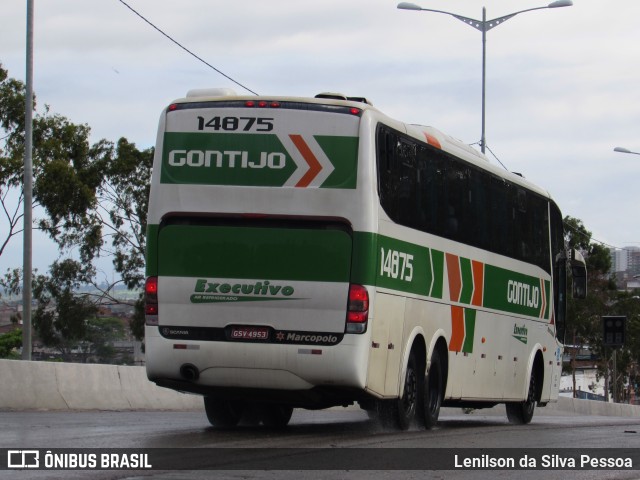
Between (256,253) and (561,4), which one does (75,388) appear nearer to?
(256,253)

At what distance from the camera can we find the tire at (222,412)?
14977 mm

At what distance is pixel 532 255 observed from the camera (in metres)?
20.2

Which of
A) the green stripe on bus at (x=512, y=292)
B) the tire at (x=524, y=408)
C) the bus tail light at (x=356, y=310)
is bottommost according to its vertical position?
the tire at (x=524, y=408)

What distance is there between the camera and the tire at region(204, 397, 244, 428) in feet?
49.1

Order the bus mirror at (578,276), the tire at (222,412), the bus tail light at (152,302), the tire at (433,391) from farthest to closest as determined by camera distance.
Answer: the bus mirror at (578,276) → the tire at (433,391) → the tire at (222,412) → the bus tail light at (152,302)

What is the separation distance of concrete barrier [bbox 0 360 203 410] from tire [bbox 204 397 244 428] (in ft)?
16.2

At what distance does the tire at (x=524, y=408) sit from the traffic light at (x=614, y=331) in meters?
22.9

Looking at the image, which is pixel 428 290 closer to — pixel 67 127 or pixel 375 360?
pixel 375 360

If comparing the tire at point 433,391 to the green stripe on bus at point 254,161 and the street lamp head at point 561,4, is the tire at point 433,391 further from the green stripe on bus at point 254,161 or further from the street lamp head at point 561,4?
the street lamp head at point 561,4

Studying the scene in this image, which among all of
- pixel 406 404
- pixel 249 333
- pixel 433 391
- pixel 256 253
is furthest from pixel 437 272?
pixel 249 333

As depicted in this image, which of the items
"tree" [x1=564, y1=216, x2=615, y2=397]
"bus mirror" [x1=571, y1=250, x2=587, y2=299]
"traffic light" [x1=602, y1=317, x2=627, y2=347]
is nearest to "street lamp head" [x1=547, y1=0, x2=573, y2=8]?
"traffic light" [x1=602, y1=317, x2=627, y2=347]

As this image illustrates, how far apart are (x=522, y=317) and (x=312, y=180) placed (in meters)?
7.64

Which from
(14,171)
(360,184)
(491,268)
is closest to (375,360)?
(360,184)

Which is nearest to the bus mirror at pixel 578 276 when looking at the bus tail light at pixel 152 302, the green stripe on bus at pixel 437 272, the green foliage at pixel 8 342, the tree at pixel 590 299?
the green stripe on bus at pixel 437 272
